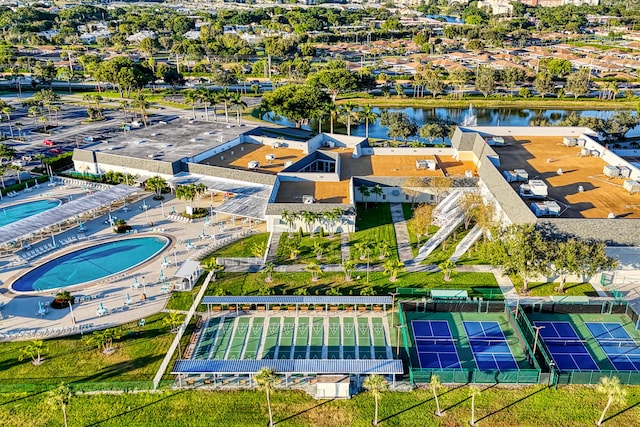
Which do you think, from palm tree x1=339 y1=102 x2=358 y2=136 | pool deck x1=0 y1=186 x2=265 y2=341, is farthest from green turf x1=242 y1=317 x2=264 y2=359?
palm tree x1=339 y1=102 x2=358 y2=136

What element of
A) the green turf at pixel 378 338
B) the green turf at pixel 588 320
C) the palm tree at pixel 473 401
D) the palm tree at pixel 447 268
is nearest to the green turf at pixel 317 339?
the green turf at pixel 378 338

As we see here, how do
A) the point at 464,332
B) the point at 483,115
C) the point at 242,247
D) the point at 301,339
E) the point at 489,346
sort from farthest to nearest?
the point at 483,115
the point at 242,247
the point at 464,332
the point at 301,339
the point at 489,346

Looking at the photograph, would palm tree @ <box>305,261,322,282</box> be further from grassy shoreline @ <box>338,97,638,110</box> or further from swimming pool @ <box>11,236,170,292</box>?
grassy shoreline @ <box>338,97,638,110</box>

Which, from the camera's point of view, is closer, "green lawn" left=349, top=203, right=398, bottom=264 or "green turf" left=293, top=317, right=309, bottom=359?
"green turf" left=293, top=317, right=309, bottom=359

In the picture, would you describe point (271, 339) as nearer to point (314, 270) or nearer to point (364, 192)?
point (314, 270)

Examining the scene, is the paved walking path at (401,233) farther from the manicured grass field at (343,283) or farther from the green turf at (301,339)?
the green turf at (301,339)

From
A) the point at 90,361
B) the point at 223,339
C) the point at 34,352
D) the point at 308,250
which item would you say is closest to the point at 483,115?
the point at 308,250

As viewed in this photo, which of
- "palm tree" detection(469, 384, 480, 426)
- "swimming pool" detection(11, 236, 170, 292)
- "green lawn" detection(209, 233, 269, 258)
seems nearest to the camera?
"palm tree" detection(469, 384, 480, 426)
